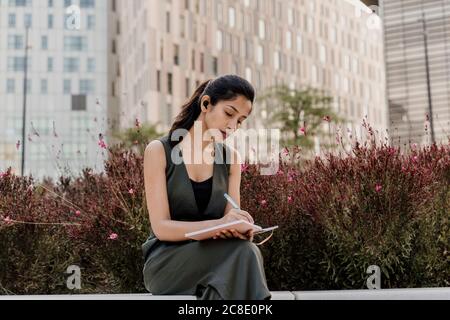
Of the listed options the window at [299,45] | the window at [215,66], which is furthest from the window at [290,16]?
the window at [215,66]

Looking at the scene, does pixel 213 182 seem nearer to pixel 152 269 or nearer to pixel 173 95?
pixel 152 269

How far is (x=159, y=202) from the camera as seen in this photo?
2.56m

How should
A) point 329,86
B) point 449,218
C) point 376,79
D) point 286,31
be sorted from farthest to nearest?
point 376,79 → point 329,86 → point 286,31 → point 449,218

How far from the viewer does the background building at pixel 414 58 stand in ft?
189

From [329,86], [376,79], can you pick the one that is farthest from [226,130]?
[376,79]

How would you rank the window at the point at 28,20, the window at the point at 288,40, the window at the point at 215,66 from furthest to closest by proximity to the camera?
the window at the point at 28,20, the window at the point at 288,40, the window at the point at 215,66

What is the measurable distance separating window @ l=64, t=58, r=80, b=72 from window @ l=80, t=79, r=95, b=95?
1.12 metres

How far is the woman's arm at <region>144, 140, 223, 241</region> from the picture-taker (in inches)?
97.0

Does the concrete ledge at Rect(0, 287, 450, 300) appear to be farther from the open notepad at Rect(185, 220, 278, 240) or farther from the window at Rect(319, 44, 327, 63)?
the window at Rect(319, 44, 327, 63)

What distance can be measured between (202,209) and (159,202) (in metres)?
0.18

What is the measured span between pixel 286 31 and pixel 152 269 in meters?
51.2

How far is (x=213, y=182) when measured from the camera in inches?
104

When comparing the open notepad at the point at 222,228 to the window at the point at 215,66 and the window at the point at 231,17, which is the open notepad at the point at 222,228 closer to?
the window at the point at 215,66

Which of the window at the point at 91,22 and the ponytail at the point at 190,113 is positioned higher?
the window at the point at 91,22
